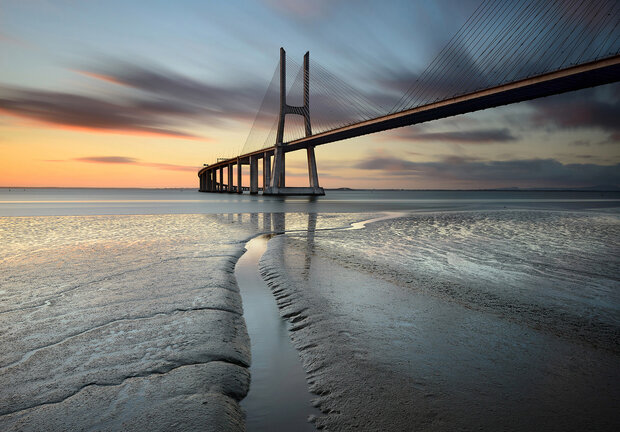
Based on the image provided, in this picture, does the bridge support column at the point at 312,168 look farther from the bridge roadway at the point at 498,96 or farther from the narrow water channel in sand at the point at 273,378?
the narrow water channel in sand at the point at 273,378

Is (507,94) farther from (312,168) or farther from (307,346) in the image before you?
(312,168)

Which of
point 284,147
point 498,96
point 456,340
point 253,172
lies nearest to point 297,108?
point 284,147

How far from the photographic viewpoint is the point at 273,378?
242 centimetres

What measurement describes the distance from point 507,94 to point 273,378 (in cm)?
2918

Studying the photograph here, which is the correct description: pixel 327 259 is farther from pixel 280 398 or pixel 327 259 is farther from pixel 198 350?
pixel 280 398

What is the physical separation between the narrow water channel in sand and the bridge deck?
25.1m

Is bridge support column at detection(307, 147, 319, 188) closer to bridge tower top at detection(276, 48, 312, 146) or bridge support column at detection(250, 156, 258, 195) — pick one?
bridge tower top at detection(276, 48, 312, 146)

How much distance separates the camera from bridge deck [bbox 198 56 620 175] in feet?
67.1

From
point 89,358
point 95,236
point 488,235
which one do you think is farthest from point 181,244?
point 488,235

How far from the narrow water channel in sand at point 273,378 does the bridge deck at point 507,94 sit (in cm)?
2508

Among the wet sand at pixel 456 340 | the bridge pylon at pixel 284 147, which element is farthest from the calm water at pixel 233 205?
the wet sand at pixel 456 340

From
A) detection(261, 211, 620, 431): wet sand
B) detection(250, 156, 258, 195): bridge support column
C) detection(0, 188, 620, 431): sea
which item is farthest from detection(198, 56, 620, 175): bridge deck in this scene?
detection(250, 156, 258, 195): bridge support column

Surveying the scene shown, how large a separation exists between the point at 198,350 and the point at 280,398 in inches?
35.9

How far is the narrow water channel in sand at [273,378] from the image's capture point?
76.9 inches
